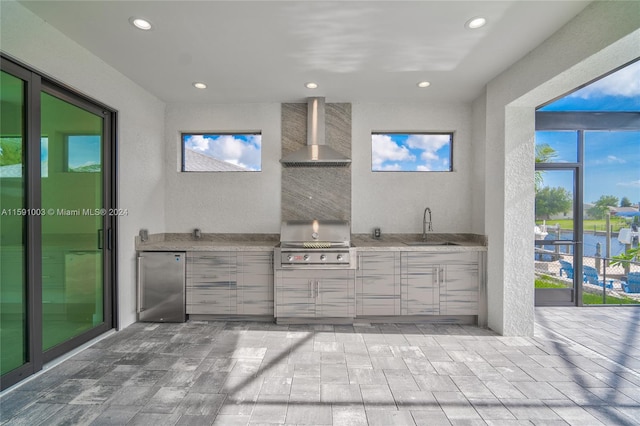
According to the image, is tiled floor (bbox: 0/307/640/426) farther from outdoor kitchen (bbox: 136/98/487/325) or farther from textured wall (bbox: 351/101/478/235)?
textured wall (bbox: 351/101/478/235)

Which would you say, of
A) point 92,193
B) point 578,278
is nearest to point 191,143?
point 92,193

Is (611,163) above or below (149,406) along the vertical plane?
above

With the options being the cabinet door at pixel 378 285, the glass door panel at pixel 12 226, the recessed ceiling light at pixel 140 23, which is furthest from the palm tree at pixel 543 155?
the glass door panel at pixel 12 226

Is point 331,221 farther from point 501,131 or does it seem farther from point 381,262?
point 501,131

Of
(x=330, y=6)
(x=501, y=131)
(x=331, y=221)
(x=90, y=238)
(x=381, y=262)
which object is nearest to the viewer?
(x=330, y=6)

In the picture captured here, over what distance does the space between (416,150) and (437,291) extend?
6.28ft

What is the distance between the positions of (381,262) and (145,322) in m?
2.85

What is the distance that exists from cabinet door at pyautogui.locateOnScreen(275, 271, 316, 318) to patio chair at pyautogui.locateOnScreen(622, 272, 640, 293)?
4.31 metres

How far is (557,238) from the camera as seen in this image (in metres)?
4.12

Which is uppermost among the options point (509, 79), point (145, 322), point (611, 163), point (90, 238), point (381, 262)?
point (509, 79)

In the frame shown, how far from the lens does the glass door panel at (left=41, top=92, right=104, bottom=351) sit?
246 cm

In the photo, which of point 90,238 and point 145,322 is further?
point 145,322

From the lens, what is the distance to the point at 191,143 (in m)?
4.24

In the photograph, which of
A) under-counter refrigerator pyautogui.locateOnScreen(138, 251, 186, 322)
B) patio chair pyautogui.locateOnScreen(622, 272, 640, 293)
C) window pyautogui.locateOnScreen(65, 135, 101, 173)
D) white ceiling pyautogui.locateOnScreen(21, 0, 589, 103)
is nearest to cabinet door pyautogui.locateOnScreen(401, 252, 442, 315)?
white ceiling pyautogui.locateOnScreen(21, 0, 589, 103)
